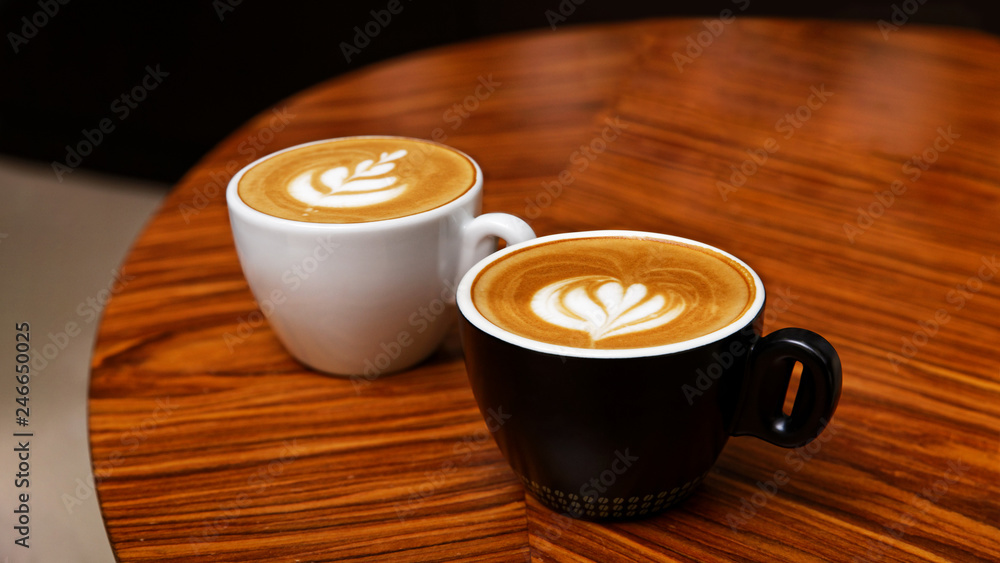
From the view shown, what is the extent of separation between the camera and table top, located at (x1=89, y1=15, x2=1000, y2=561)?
1.53 ft

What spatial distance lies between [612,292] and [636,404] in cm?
7

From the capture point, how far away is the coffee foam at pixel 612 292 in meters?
0.43

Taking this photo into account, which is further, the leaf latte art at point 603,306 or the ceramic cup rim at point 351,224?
the ceramic cup rim at point 351,224

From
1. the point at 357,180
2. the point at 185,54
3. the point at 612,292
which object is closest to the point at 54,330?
the point at 185,54

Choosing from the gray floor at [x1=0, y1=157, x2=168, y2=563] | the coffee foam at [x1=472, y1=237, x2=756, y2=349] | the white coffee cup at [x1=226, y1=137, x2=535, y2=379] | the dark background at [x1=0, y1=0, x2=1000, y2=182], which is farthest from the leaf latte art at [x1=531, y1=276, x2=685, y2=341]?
the dark background at [x1=0, y1=0, x2=1000, y2=182]

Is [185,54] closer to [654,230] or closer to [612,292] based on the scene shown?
[654,230]

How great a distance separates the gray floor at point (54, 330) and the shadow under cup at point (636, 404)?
306 mm

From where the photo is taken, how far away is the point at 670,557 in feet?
1.46

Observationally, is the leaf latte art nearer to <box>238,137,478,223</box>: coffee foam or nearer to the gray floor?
<box>238,137,478,223</box>: coffee foam

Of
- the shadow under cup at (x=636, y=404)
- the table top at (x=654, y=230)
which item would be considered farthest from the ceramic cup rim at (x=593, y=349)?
the table top at (x=654, y=230)

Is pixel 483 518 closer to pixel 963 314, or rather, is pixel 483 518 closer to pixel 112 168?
pixel 963 314

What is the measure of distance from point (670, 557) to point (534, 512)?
76mm

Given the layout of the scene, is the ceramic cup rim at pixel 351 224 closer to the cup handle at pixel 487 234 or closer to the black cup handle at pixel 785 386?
the cup handle at pixel 487 234

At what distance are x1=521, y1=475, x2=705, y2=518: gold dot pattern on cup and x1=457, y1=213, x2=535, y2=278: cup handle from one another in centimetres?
16
